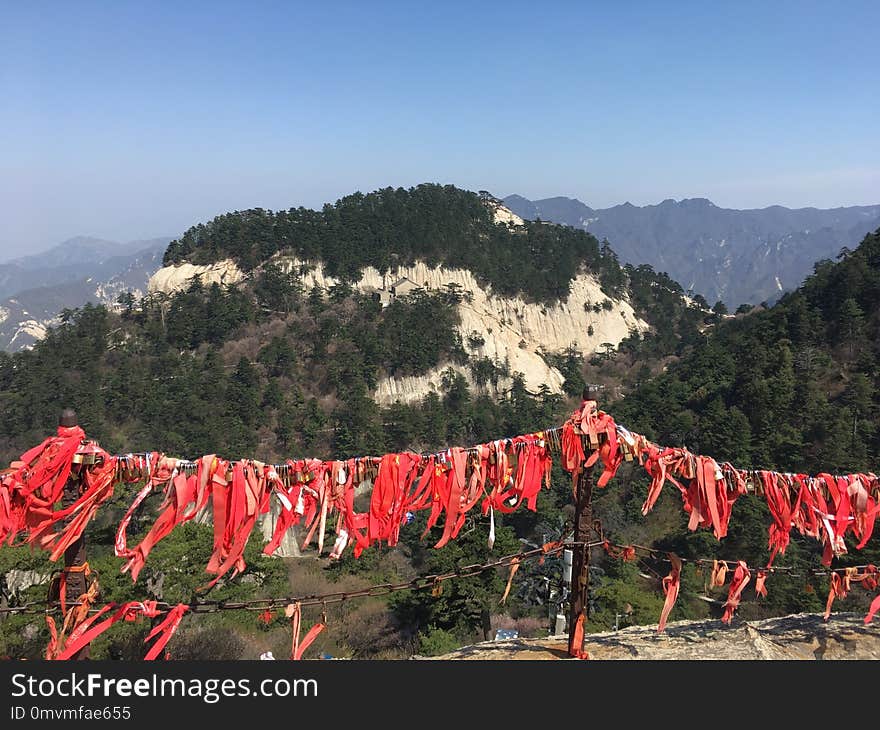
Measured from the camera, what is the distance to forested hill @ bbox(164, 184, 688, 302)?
248ft

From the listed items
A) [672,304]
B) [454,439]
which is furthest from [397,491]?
[672,304]

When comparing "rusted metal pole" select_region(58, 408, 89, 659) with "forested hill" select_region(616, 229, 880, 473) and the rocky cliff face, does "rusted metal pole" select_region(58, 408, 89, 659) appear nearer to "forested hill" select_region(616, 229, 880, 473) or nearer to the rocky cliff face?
"forested hill" select_region(616, 229, 880, 473)

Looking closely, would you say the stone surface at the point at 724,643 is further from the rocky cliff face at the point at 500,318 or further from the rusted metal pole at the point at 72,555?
the rocky cliff face at the point at 500,318

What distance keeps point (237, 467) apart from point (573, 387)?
219 feet

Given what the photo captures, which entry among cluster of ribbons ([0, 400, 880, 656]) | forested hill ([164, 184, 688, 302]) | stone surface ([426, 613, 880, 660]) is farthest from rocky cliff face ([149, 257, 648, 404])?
cluster of ribbons ([0, 400, 880, 656])

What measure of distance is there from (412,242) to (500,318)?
16.1 m

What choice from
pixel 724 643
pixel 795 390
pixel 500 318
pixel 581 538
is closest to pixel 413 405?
pixel 500 318

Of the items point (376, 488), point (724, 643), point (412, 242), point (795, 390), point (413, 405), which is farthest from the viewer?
point (412, 242)

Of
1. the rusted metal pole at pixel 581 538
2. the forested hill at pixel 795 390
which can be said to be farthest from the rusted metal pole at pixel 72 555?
the forested hill at pixel 795 390

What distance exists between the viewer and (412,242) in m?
80.3

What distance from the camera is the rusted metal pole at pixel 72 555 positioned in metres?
5.00

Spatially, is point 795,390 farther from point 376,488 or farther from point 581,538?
point 376,488

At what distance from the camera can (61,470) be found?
4.92m

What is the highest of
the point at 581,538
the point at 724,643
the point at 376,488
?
the point at 376,488
